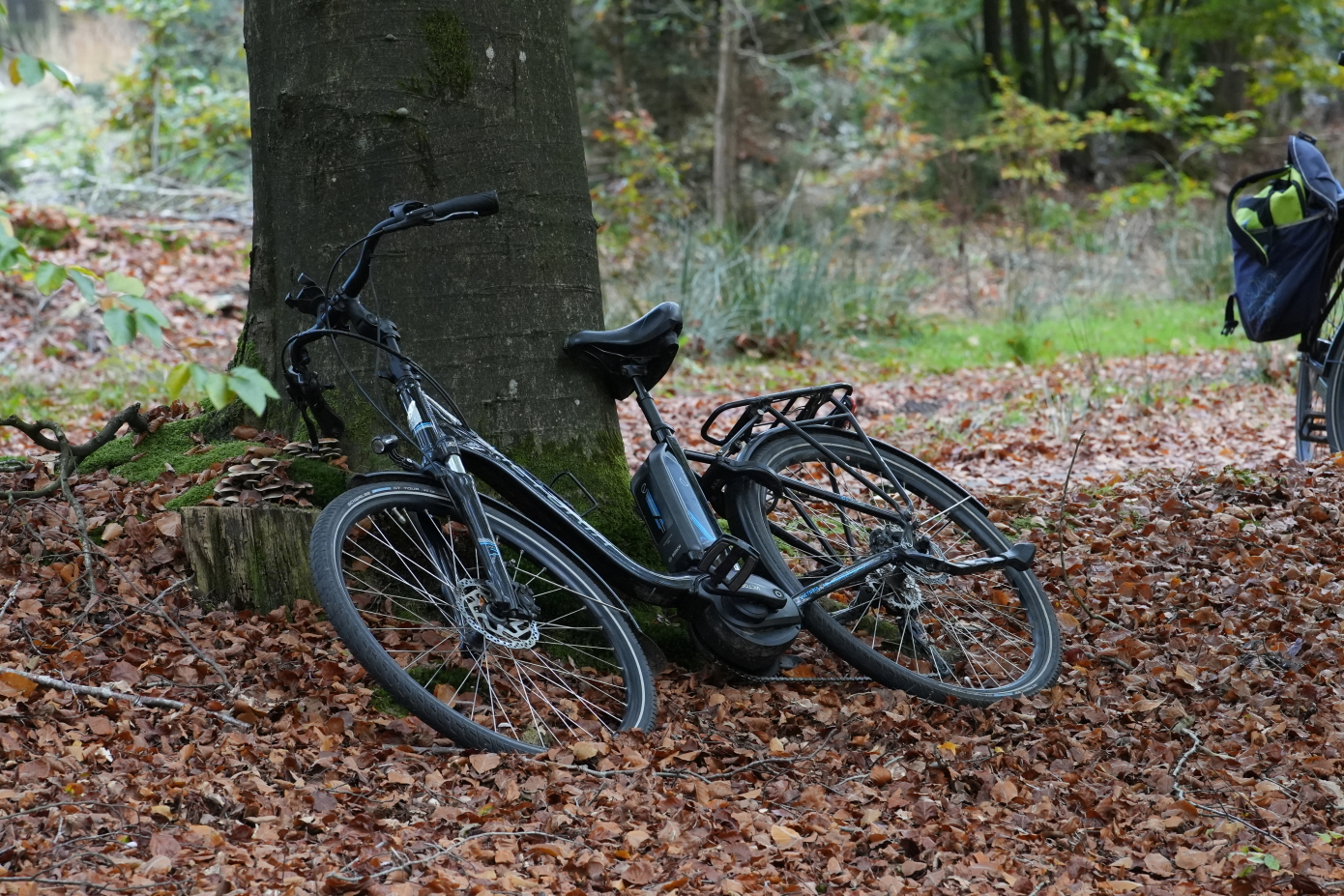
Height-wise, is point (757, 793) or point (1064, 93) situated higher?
point (1064, 93)

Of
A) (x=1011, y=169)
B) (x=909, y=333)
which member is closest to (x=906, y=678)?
(x=909, y=333)

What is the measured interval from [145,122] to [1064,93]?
14344 millimetres

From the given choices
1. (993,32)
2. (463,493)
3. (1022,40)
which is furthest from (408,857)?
(1022,40)

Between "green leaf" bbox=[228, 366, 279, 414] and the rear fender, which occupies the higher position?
"green leaf" bbox=[228, 366, 279, 414]

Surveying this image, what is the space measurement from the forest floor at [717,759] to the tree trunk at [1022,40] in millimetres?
16666

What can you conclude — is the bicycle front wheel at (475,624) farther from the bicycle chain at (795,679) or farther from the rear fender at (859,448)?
the rear fender at (859,448)

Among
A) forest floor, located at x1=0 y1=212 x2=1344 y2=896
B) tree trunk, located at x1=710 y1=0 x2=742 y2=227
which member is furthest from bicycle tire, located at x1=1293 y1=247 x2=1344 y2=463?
tree trunk, located at x1=710 y1=0 x2=742 y2=227

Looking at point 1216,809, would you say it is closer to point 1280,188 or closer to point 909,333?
point 1280,188

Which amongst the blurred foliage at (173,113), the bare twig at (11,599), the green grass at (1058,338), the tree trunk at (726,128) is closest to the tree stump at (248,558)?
the bare twig at (11,599)

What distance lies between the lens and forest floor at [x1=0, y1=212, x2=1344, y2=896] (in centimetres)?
253

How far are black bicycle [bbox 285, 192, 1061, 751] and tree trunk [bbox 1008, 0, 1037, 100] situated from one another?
17.8 m

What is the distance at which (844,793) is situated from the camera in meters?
3.04

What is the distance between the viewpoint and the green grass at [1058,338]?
988 centimetres

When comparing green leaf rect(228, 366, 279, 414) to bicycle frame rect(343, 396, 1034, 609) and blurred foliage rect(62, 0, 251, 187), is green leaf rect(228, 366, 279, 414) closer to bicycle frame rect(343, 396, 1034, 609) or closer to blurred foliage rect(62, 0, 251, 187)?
bicycle frame rect(343, 396, 1034, 609)
